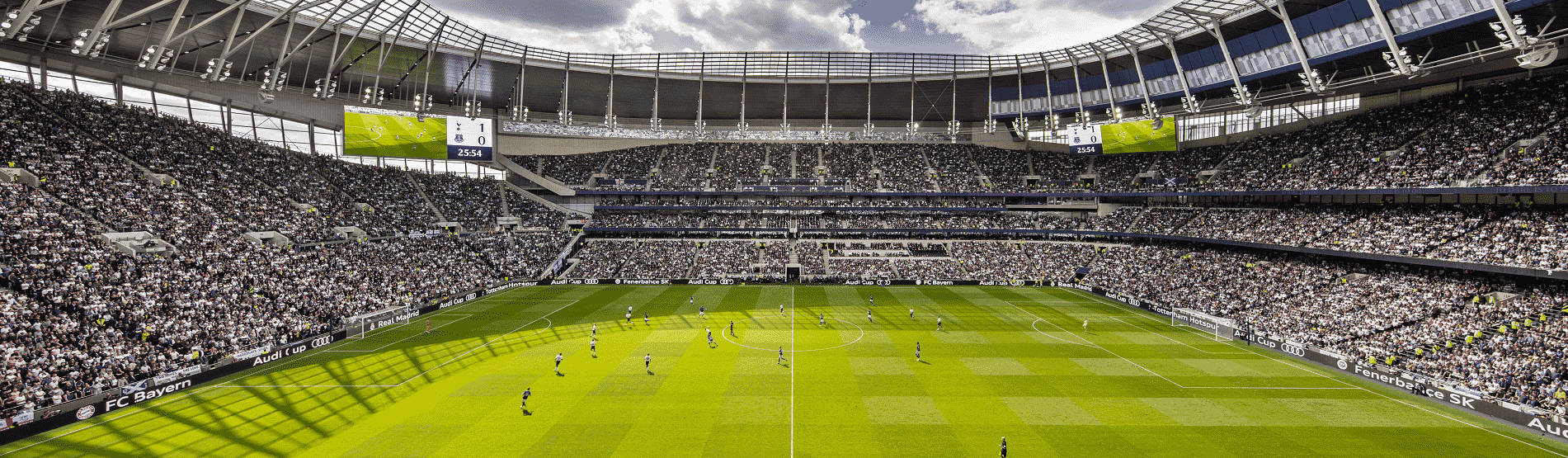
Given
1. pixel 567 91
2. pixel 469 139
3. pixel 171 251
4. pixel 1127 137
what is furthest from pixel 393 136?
pixel 1127 137

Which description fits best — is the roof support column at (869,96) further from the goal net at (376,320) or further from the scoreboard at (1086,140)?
the goal net at (376,320)

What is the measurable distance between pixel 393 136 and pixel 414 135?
4.35 ft

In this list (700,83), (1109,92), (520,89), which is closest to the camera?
(1109,92)

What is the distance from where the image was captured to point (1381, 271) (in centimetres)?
3572

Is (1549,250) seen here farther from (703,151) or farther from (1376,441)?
(703,151)

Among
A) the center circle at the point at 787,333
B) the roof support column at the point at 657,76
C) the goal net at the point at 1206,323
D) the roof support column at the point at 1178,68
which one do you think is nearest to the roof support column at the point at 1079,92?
the roof support column at the point at 1178,68

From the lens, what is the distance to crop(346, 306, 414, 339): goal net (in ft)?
113

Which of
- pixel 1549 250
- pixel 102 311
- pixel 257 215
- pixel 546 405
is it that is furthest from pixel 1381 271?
pixel 257 215

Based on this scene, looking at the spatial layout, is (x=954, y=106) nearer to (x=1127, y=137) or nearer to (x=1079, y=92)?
(x=1079, y=92)

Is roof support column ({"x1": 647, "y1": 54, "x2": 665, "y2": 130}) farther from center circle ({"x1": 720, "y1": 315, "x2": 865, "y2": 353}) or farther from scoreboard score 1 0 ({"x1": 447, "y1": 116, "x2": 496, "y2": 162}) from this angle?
center circle ({"x1": 720, "y1": 315, "x2": 865, "y2": 353})

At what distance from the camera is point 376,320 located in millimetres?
36344

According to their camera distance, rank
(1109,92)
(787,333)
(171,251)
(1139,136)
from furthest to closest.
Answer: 1. (1109,92)
2. (1139,136)
3. (787,333)
4. (171,251)

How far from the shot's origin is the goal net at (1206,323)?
1352 inches

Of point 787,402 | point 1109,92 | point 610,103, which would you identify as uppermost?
point 610,103
